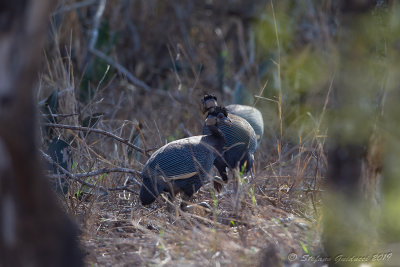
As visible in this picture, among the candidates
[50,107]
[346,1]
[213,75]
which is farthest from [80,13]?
[346,1]

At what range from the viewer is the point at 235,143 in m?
4.78

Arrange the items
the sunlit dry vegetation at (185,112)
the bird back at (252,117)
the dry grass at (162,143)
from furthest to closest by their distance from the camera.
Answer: the bird back at (252,117)
the sunlit dry vegetation at (185,112)
the dry grass at (162,143)

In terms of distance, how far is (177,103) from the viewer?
6477 mm

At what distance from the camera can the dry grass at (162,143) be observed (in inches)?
110

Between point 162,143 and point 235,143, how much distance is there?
63 cm

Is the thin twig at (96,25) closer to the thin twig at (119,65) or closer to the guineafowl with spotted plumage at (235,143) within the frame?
the thin twig at (119,65)

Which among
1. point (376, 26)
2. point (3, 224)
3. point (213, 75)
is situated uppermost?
point (376, 26)

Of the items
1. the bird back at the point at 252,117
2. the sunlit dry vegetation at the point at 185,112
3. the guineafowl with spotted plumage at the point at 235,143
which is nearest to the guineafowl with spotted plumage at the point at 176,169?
the sunlit dry vegetation at the point at 185,112

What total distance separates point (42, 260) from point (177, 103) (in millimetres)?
4731

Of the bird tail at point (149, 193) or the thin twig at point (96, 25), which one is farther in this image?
the thin twig at point (96, 25)

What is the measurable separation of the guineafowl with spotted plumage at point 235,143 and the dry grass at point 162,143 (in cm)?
23

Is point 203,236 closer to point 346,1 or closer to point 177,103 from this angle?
point 346,1

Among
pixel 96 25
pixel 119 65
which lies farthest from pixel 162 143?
pixel 96 25

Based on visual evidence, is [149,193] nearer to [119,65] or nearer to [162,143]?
[162,143]
